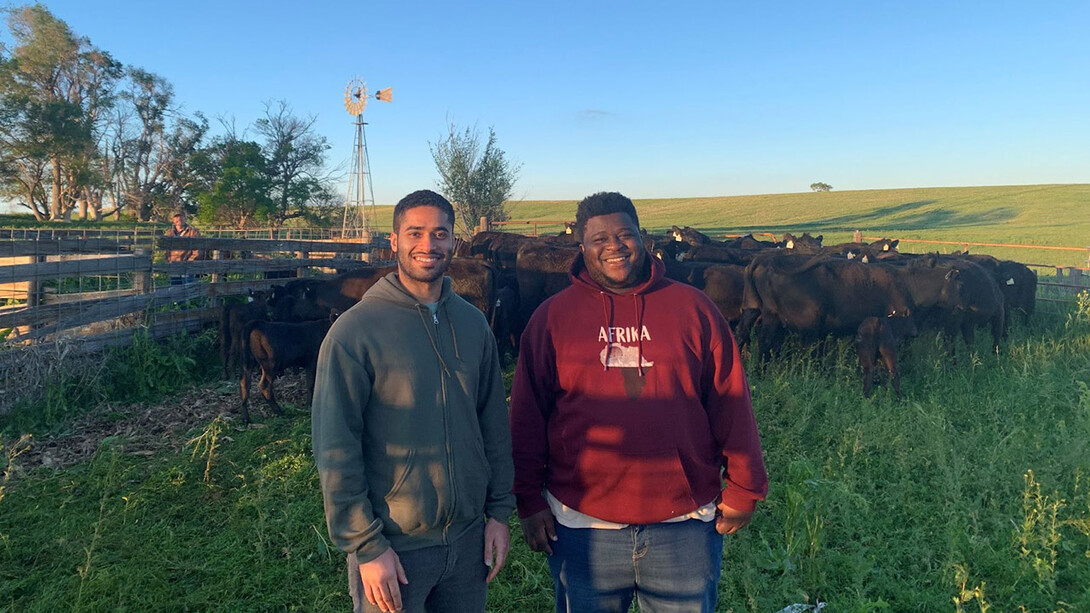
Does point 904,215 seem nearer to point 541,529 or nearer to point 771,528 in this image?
point 771,528

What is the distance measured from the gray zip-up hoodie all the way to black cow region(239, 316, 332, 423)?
528cm

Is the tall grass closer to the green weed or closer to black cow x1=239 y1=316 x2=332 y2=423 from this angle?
the green weed

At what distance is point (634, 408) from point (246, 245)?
412 inches

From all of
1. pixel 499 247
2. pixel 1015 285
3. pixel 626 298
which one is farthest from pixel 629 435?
pixel 1015 285

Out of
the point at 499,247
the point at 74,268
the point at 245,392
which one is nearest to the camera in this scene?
the point at 245,392

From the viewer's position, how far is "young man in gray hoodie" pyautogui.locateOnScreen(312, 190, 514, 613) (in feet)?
6.46

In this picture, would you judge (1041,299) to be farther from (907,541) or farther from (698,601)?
(698,601)

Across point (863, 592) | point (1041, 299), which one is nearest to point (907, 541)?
point (863, 592)

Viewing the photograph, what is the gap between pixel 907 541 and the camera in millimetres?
4449

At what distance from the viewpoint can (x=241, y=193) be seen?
32969mm

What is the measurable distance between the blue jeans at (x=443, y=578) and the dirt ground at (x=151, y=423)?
484 centimetres

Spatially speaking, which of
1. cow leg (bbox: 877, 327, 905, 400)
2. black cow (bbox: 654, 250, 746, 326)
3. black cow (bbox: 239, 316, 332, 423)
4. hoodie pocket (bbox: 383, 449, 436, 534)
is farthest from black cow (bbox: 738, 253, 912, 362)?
hoodie pocket (bbox: 383, 449, 436, 534)

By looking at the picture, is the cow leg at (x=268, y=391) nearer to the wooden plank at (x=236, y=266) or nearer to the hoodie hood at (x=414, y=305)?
the wooden plank at (x=236, y=266)

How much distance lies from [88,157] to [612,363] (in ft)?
147
